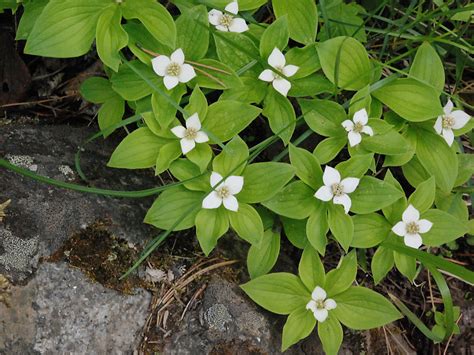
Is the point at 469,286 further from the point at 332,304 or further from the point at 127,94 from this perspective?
the point at 127,94

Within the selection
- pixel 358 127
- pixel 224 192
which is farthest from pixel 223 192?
pixel 358 127

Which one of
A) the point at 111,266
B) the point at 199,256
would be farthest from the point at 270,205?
the point at 111,266

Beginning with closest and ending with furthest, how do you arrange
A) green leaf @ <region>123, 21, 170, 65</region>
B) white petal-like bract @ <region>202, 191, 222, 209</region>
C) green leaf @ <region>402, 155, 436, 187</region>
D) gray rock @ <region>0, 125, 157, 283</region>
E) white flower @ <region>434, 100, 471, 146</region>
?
gray rock @ <region>0, 125, 157, 283</region>
white petal-like bract @ <region>202, 191, 222, 209</region>
green leaf @ <region>123, 21, 170, 65</region>
white flower @ <region>434, 100, 471, 146</region>
green leaf @ <region>402, 155, 436, 187</region>

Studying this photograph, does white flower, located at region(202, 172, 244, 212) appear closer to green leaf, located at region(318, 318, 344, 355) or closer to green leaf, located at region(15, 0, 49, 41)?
green leaf, located at region(318, 318, 344, 355)

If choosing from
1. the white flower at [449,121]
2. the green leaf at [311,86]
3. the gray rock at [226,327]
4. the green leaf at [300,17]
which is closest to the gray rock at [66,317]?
the gray rock at [226,327]

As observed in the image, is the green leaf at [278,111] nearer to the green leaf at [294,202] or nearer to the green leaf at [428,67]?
the green leaf at [294,202]

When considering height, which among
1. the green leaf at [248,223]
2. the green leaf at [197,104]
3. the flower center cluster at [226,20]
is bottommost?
the green leaf at [248,223]

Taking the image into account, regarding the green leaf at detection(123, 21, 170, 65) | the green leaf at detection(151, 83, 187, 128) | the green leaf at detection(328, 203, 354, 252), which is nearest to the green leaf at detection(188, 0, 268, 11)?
the green leaf at detection(123, 21, 170, 65)
